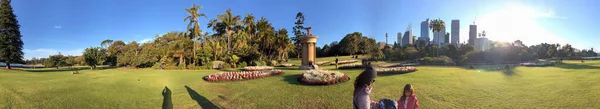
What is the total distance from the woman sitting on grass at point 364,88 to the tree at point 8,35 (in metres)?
34.7

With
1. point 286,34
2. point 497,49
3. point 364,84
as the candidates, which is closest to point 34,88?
point 364,84

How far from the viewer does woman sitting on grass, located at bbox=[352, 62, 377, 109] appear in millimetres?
3202

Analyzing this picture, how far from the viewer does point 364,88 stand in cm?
339

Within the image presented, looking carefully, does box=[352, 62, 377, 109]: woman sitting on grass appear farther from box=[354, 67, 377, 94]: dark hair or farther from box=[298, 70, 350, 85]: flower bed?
box=[298, 70, 350, 85]: flower bed

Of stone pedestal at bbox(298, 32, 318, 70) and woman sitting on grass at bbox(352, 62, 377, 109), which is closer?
woman sitting on grass at bbox(352, 62, 377, 109)

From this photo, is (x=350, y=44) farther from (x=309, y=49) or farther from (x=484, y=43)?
(x=309, y=49)

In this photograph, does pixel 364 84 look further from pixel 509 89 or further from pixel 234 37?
pixel 234 37

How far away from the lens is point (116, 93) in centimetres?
781

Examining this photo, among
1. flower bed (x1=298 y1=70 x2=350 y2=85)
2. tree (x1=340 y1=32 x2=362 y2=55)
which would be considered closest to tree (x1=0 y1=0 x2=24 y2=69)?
flower bed (x1=298 y1=70 x2=350 y2=85)

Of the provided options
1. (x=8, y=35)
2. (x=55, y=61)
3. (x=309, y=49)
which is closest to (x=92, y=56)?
(x=8, y=35)

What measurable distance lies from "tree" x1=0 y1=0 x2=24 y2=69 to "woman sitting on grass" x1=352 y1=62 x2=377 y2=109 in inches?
1366

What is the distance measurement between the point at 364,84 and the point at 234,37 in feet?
99.1

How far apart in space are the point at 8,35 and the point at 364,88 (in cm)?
3614

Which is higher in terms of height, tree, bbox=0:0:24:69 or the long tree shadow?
tree, bbox=0:0:24:69
